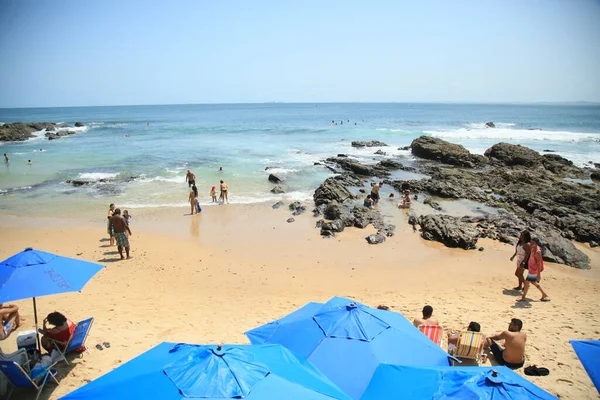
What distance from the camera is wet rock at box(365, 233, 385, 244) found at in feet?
47.7

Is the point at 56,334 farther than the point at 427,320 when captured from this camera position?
No

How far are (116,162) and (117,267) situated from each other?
2601cm

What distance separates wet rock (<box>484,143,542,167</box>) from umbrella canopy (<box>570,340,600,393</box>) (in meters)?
31.1

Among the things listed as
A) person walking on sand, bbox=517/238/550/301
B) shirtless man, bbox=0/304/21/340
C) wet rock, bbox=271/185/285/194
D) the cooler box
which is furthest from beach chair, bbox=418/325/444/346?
wet rock, bbox=271/185/285/194

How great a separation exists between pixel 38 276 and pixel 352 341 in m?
5.18

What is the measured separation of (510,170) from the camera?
29.5 meters

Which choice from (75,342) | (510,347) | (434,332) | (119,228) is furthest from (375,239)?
(75,342)

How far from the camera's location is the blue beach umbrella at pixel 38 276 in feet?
18.5

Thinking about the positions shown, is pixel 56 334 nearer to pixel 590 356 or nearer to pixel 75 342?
pixel 75 342

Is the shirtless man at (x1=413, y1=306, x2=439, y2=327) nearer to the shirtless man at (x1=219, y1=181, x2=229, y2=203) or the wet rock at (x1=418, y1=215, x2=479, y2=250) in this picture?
the wet rock at (x1=418, y1=215, x2=479, y2=250)

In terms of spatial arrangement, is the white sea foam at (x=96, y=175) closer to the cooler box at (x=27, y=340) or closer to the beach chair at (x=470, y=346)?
the cooler box at (x=27, y=340)

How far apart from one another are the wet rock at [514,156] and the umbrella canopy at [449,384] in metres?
32.5

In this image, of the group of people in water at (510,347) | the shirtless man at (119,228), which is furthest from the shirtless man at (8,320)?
the group of people in water at (510,347)

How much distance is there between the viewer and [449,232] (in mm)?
14539
